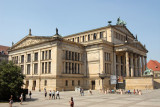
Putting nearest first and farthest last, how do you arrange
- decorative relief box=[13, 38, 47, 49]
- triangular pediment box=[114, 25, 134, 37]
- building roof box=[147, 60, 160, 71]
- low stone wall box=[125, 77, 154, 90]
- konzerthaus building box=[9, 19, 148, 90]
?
1. konzerthaus building box=[9, 19, 148, 90]
2. low stone wall box=[125, 77, 154, 90]
3. decorative relief box=[13, 38, 47, 49]
4. triangular pediment box=[114, 25, 134, 37]
5. building roof box=[147, 60, 160, 71]

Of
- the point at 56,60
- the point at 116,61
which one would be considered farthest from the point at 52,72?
the point at 116,61

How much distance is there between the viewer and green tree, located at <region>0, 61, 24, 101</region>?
28.2 metres

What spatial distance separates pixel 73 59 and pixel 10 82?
27.4 m

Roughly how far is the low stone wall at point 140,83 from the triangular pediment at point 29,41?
93.0 feet

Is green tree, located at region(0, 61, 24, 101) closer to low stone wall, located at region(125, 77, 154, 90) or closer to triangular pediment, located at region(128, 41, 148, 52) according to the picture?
low stone wall, located at region(125, 77, 154, 90)

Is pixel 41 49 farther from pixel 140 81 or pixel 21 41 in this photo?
pixel 140 81

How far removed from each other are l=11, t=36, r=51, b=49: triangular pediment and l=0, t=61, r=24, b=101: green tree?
22.5 m

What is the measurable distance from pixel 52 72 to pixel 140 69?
133 feet

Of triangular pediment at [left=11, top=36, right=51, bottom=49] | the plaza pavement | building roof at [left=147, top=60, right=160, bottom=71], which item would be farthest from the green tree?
building roof at [left=147, top=60, right=160, bottom=71]

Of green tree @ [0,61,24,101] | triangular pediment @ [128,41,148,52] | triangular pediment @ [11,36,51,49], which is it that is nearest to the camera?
green tree @ [0,61,24,101]

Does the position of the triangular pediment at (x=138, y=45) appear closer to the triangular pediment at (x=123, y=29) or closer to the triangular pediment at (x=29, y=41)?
the triangular pediment at (x=123, y=29)

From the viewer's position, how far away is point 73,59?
2151 inches

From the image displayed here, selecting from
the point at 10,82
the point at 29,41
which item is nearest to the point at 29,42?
the point at 29,41

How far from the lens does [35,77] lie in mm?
54344
